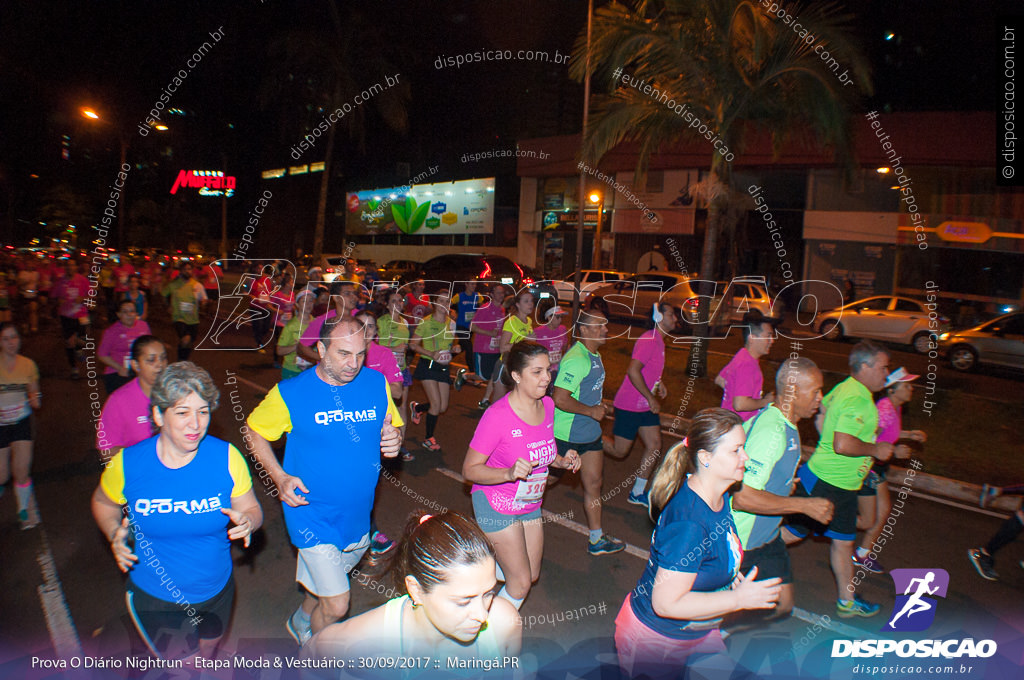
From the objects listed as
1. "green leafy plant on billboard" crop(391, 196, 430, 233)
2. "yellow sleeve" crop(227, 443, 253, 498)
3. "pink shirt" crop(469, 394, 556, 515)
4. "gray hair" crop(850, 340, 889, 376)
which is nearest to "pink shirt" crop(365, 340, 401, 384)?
"pink shirt" crop(469, 394, 556, 515)

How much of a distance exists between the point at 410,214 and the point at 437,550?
42390mm

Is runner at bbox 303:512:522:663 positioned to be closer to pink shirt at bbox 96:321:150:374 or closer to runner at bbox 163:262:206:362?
pink shirt at bbox 96:321:150:374

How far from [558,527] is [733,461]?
11.9 ft

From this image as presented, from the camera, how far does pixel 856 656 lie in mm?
3900

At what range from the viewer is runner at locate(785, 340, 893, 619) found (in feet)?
14.3

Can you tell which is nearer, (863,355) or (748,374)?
(863,355)

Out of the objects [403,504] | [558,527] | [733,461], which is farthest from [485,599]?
[403,504]

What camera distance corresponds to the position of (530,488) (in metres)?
3.82

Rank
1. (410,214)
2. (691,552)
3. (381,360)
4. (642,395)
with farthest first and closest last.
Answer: (410,214) → (381,360) → (642,395) → (691,552)

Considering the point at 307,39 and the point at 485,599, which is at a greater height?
the point at 307,39

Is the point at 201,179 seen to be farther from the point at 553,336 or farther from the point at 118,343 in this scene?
the point at 553,336

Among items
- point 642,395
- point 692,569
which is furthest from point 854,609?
point 692,569

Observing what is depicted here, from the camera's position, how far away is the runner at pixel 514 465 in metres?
3.74

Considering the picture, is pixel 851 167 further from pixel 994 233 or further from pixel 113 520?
pixel 994 233
